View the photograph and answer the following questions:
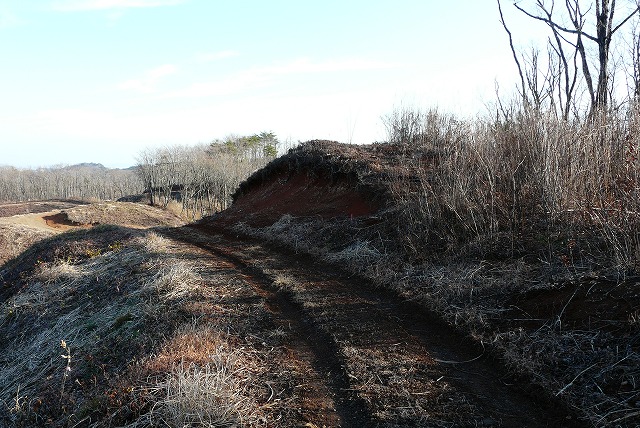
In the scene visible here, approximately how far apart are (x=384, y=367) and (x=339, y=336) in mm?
816

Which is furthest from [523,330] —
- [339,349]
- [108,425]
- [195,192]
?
[195,192]

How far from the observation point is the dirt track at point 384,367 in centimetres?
336

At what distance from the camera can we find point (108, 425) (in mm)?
3730

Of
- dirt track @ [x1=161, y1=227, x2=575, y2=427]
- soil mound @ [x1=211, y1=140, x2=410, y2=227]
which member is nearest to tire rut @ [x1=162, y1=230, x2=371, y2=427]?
dirt track @ [x1=161, y1=227, x2=575, y2=427]

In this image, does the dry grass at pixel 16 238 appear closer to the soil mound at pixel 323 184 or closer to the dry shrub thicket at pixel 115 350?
the dry shrub thicket at pixel 115 350

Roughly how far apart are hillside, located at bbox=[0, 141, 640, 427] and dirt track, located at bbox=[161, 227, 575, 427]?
0.06 feet

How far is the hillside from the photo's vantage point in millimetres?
3457

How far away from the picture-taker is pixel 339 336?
4789 mm

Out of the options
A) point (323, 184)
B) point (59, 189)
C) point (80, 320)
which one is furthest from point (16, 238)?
point (59, 189)

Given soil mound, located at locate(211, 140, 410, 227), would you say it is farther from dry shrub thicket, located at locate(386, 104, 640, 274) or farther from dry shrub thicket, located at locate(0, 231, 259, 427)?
dry shrub thicket, located at locate(0, 231, 259, 427)

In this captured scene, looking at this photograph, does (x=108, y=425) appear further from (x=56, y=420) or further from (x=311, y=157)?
(x=311, y=157)

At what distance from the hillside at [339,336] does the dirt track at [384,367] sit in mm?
17

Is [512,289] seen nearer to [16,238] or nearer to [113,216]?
[16,238]

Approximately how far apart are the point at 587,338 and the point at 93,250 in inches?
472
